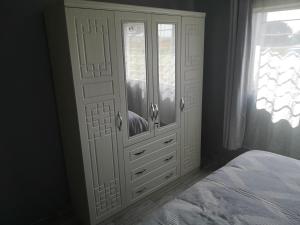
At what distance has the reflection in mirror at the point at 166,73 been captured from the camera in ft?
7.19

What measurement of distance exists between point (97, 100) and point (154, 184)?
124 centimetres

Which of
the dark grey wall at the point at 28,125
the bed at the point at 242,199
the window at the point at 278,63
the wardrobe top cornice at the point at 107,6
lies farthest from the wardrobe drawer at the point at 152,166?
the wardrobe top cornice at the point at 107,6

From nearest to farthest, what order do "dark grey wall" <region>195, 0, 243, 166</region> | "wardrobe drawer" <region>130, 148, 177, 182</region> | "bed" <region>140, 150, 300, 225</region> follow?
1. "bed" <region>140, 150, 300, 225</region>
2. "wardrobe drawer" <region>130, 148, 177, 182</region>
3. "dark grey wall" <region>195, 0, 243, 166</region>

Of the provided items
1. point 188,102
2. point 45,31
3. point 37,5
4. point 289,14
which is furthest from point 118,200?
point 289,14

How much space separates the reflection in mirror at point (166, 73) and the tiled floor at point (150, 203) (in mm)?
802

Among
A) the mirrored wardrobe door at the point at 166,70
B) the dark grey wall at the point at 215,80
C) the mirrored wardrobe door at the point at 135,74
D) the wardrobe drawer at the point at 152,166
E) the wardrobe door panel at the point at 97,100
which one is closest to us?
the wardrobe door panel at the point at 97,100

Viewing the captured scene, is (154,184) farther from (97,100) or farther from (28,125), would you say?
(28,125)

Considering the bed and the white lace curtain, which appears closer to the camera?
the bed

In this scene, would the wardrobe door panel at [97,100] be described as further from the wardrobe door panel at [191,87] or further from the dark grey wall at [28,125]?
the wardrobe door panel at [191,87]

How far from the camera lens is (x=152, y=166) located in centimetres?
242

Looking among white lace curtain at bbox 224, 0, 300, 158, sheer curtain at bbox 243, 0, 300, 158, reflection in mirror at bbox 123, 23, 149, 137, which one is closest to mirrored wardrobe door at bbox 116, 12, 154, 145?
reflection in mirror at bbox 123, 23, 149, 137

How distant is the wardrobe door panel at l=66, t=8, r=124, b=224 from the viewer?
65.3 inches

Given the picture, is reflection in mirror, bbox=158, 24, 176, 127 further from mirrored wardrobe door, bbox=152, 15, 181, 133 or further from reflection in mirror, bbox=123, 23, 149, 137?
reflection in mirror, bbox=123, 23, 149, 137

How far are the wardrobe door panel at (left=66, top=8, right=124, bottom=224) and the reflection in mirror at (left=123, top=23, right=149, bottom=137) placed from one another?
0.14 m
